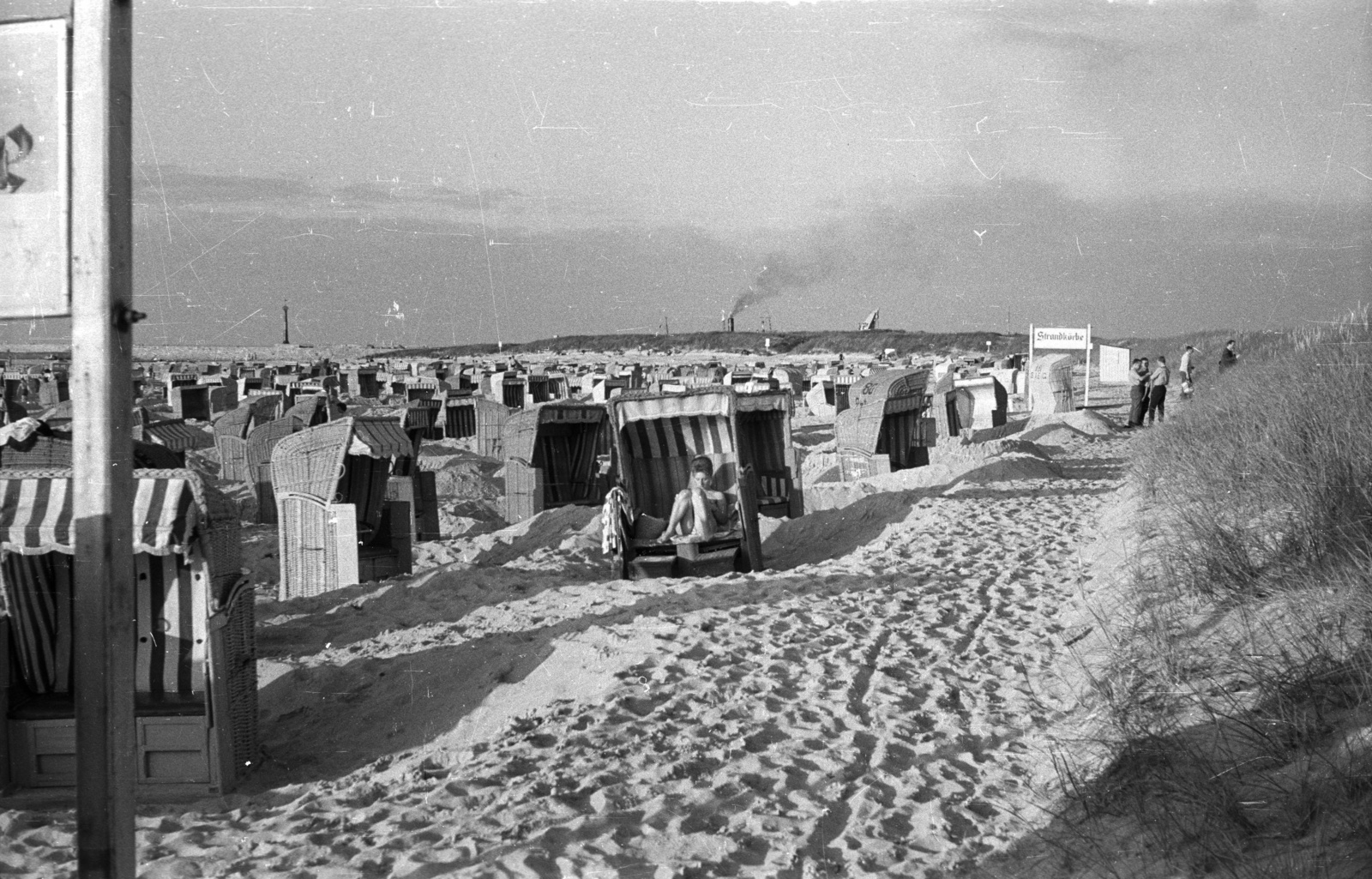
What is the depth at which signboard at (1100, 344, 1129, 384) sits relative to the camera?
3606cm

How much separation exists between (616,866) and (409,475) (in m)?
7.86

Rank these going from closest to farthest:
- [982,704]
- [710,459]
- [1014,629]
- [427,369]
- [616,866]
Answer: [616,866] < [982,704] < [1014,629] < [710,459] < [427,369]

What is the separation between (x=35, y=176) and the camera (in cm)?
224

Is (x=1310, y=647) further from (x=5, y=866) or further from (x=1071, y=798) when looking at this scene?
(x=5, y=866)

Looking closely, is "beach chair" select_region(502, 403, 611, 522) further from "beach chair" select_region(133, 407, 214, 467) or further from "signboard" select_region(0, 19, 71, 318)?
"signboard" select_region(0, 19, 71, 318)

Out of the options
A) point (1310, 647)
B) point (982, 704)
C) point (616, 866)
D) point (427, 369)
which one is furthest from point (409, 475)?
point (427, 369)

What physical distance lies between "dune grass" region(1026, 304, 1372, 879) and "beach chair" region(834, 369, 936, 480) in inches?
295

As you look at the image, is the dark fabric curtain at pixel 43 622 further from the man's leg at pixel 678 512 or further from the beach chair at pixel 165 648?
the man's leg at pixel 678 512

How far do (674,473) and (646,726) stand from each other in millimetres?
5848

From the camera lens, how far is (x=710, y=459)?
10555 millimetres

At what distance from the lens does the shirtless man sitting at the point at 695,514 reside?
9625mm

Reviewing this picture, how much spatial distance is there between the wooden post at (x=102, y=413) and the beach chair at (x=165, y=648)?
2.67m

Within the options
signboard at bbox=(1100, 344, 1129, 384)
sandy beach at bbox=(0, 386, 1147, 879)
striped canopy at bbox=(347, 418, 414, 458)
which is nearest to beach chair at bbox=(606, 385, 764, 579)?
sandy beach at bbox=(0, 386, 1147, 879)

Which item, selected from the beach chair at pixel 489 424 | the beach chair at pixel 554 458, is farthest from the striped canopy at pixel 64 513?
the beach chair at pixel 489 424
